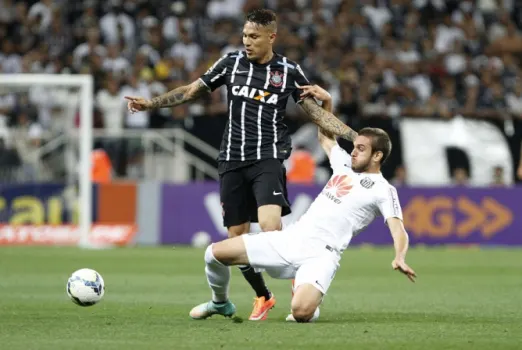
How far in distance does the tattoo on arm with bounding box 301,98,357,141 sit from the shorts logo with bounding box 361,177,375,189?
0.39 meters

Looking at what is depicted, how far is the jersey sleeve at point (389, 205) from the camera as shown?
862 centimetres

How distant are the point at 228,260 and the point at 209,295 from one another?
2.80 meters

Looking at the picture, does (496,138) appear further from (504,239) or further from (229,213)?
(229,213)

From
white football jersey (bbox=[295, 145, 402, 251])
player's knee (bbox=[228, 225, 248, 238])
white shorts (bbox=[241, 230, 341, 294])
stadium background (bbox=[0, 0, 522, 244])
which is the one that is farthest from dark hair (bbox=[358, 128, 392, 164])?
stadium background (bbox=[0, 0, 522, 244])

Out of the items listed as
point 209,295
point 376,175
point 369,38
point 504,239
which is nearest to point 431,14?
point 369,38

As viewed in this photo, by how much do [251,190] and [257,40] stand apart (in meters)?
1.22

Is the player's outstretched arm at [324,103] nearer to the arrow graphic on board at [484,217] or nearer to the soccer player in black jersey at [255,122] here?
the soccer player in black jersey at [255,122]

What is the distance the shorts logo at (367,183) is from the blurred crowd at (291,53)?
12.7 metres

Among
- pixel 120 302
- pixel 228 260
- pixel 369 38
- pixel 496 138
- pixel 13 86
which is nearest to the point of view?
pixel 228 260

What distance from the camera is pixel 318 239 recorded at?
8.79m

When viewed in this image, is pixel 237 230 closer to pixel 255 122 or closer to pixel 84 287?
pixel 255 122

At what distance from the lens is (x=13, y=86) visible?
20.5 meters

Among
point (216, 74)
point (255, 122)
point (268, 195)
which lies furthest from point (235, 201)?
point (216, 74)

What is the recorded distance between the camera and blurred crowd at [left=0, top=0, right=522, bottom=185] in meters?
21.9
